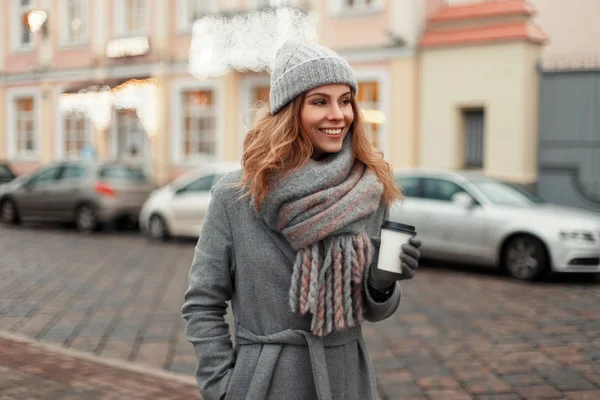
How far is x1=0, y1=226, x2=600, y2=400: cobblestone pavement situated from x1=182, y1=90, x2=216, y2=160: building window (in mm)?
10699

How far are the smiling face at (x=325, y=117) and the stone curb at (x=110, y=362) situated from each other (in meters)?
3.38

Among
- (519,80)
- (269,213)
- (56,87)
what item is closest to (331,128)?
(269,213)

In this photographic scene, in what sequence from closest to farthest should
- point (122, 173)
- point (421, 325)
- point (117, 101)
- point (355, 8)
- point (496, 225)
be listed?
point (421, 325), point (496, 225), point (122, 173), point (355, 8), point (117, 101)

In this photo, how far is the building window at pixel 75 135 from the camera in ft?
85.0

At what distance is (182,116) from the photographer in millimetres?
23406

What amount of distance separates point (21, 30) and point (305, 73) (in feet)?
92.9

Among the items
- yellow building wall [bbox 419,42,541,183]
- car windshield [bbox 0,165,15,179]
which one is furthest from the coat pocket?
car windshield [bbox 0,165,15,179]

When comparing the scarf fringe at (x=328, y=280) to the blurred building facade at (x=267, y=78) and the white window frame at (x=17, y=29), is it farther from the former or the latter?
the white window frame at (x=17, y=29)

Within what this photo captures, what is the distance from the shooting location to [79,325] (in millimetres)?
7582

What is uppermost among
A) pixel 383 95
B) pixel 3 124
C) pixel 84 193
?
pixel 383 95

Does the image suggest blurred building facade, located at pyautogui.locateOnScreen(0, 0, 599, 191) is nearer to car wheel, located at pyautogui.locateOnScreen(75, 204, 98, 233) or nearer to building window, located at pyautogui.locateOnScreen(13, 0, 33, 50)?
building window, located at pyautogui.locateOnScreen(13, 0, 33, 50)

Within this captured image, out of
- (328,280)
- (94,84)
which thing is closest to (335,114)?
(328,280)

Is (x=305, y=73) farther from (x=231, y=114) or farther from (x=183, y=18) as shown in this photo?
(x=183, y=18)

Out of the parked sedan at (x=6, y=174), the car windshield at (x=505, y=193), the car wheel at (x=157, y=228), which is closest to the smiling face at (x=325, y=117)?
the car windshield at (x=505, y=193)
